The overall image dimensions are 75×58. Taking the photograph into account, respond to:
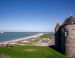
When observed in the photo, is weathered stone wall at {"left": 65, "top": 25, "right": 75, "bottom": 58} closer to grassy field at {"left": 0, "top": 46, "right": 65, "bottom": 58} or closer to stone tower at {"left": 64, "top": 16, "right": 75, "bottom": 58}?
stone tower at {"left": 64, "top": 16, "right": 75, "bottom": 58}

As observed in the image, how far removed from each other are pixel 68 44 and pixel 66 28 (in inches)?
147

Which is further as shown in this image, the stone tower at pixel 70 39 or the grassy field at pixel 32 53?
the grassy field at pixel 32 53

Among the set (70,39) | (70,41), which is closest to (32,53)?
(70,41)

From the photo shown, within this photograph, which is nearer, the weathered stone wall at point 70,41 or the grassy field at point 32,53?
the weathered stone wall at point 70,41

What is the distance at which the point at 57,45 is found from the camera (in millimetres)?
46188

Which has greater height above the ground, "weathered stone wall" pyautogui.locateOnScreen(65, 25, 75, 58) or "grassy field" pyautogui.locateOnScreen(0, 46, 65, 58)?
"weathered stone wall" pyautogui.locateOnScreen(65, 25, 75, 58)

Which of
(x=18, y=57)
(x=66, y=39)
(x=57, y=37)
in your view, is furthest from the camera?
(x=57, y=37)

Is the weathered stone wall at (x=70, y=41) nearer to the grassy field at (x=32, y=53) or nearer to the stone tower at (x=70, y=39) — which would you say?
the stone tower at (x=70, y=39)

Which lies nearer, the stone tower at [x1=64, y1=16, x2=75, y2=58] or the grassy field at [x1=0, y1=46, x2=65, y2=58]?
the stone tower at [x1=64, y1=16, x2=75, y2=58]

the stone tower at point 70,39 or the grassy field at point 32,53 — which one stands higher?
the stone tower at point 70,39

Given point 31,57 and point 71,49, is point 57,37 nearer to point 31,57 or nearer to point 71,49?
point 71,49

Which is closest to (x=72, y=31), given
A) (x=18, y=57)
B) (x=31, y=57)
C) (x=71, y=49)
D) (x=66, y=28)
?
(x=66, y=28)

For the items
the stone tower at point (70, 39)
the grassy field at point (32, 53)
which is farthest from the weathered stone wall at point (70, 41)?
the grassy field at point (32, 53)

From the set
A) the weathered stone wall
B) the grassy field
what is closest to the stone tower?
the weathered stone wall
